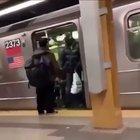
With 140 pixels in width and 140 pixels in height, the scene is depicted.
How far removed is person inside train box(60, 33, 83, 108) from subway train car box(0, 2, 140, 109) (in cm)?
17

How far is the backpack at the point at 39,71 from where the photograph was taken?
317 inches

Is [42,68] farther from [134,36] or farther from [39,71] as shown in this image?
[134,36]

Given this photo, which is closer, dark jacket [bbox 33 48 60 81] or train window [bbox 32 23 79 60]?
dark jacket [bbox 33 48 60 81]

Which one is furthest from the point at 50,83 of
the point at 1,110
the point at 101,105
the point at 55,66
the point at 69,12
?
the point at 1,110

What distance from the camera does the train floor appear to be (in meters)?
5.86

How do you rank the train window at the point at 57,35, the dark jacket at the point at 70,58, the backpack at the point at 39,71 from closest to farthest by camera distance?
the backpack at the point at 39,71
the dark jacket at the point at 70,58
the train window at the point at 57,35

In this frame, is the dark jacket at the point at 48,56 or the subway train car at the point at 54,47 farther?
the dark jacket at the point at 48,56

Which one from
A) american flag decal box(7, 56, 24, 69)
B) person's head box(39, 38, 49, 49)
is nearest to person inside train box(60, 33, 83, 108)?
person's head box(39, 38, 49, 49)

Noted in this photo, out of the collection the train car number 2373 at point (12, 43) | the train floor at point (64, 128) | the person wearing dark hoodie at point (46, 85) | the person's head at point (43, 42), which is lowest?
the train floor at point (64, 128)

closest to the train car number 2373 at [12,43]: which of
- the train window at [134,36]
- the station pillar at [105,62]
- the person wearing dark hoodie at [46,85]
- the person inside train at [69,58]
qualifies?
the person inside train at [69,58]

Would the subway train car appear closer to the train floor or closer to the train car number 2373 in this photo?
the train car number 2373

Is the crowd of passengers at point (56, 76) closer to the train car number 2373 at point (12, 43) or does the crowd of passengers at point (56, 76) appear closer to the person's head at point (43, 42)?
the person's head at point (43, 42)

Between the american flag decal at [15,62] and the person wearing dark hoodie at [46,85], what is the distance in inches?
70.9

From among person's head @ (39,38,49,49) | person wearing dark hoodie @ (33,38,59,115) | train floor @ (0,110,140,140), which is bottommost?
train floor @ (0,110,140,140)
